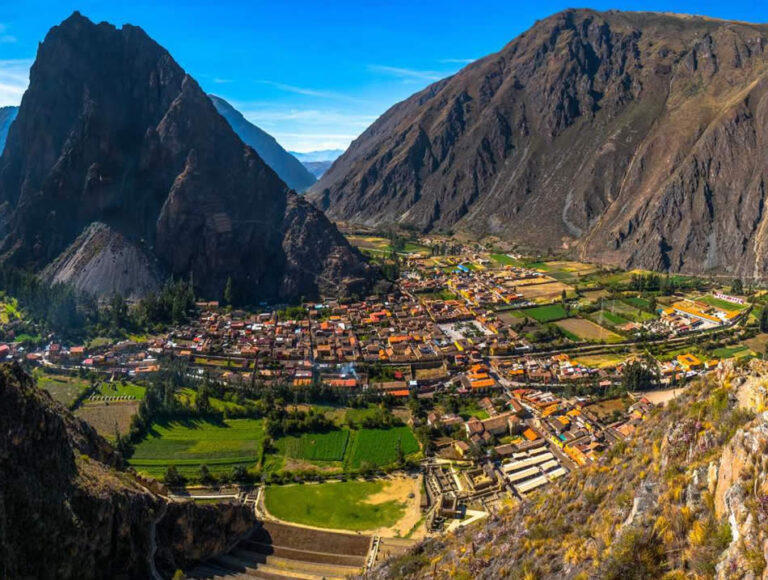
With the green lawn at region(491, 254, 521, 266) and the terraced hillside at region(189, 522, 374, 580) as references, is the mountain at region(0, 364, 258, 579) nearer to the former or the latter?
the terraced hillside at region(189, 522, 374, 580)

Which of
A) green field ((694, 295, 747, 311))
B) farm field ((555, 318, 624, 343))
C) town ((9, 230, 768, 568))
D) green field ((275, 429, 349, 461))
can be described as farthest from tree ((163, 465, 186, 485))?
green field ((694, 295, 747, 311))

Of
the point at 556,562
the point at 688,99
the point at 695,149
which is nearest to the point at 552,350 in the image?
the point at 556,562

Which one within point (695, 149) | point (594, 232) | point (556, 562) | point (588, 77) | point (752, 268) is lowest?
point (556, 562)


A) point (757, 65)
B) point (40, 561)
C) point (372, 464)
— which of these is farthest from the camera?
point (757, 65)

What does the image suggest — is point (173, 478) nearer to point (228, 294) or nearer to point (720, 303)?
point (228, 294)

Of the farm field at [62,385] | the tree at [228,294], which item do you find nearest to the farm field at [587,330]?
the tree at [228,294]

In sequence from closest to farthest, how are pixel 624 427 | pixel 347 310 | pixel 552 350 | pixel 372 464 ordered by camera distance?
pixel 372 464 → pixel 624 427 → pixel 552 350 → pixel 347 310

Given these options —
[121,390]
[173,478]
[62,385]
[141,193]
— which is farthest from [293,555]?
[141,193]

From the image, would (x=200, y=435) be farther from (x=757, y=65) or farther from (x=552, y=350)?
(x=757, y=65)
